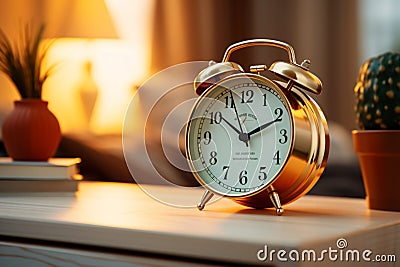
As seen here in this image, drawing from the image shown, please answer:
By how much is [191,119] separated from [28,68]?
0.60 metres

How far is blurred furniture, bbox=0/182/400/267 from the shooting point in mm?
839

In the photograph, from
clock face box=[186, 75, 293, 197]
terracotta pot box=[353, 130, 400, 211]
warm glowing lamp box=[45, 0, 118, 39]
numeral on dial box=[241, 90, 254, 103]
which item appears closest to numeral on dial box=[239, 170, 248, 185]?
clock face box=[186, 75, 293, 197]

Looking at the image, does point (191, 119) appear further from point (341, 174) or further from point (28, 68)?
point (341, 174)

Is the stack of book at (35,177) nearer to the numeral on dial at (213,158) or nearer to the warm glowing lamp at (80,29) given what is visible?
the numeral on dial at (213,158)

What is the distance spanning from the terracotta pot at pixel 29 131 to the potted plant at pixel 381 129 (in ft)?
2.33

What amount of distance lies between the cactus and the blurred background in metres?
0.65

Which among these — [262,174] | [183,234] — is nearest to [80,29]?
[262,174]

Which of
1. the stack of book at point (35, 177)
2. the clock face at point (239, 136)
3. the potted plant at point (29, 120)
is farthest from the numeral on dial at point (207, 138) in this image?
the potted plant at point (29, 120)

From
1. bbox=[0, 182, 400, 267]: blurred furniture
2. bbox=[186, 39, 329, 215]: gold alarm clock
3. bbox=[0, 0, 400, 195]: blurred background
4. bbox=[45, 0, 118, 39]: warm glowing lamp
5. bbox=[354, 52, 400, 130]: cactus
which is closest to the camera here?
bbox=[0, 182, 400, 267]: blurred furniture

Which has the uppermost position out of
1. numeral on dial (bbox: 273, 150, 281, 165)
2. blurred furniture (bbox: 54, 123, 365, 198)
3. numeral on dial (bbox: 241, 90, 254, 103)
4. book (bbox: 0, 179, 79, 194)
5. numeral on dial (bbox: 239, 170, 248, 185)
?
numeral on dial (bbox: 241, 90, 254, 103)

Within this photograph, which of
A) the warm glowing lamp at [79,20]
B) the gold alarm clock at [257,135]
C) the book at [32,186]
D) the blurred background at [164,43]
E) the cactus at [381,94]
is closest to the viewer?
the gold alarm clock at [257,135]

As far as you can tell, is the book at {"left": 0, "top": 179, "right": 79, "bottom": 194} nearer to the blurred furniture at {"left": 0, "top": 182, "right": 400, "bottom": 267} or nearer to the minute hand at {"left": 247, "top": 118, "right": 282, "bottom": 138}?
the blurred furniture at {"left": 0, "top": 182, "right": 400, "bottom": 267}

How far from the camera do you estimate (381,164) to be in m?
1.21

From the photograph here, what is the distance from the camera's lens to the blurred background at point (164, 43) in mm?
1896
